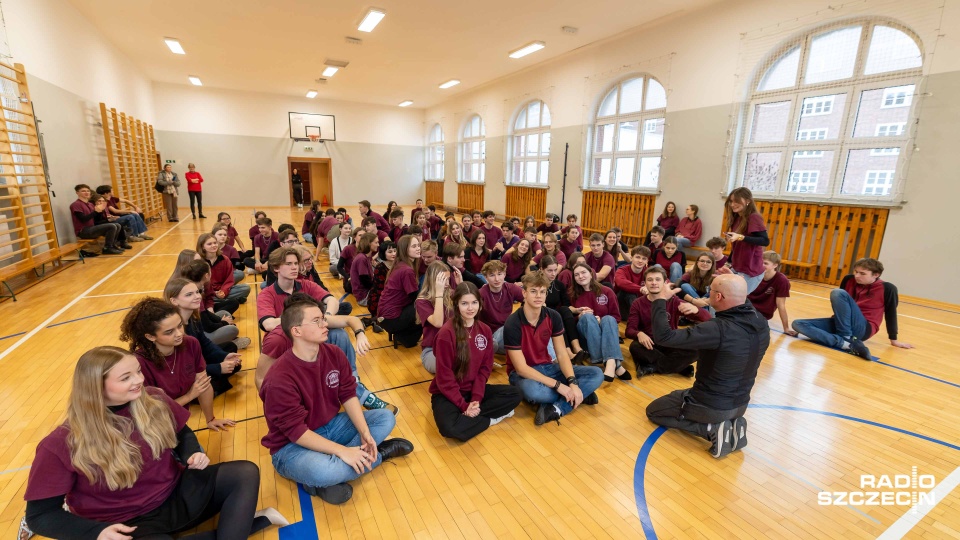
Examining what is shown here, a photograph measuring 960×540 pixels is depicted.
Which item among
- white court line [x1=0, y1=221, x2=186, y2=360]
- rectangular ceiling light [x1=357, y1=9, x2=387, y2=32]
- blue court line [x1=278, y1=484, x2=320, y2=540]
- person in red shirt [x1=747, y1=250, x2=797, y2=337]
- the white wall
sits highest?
rectangular ceiling light [x1=357, y1=9, x2=387, y2=32]

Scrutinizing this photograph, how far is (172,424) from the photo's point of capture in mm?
1972

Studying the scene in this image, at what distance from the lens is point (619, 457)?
9.25ft

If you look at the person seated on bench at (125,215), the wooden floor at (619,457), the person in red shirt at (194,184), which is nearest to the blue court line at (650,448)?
the wooden floor at (619,457)

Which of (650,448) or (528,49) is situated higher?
(528,49)

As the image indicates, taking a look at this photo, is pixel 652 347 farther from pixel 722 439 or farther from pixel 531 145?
pixel 531 145

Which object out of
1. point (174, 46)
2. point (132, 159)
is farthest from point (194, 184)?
point (174, 46)

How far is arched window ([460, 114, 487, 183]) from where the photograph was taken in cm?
1680

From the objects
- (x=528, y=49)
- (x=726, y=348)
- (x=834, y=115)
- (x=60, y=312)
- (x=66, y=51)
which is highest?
(x=528, y=49)

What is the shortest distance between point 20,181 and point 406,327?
24.1ft

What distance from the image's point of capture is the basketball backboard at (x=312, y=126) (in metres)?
18.6

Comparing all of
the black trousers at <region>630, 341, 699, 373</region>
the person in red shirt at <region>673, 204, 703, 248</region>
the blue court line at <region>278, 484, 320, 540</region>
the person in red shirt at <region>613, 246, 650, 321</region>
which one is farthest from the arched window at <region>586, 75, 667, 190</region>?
the blue court line at <region>278, 484, 320, 540</region>

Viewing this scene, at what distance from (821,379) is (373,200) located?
19574mm

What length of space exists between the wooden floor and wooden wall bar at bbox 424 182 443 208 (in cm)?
1665

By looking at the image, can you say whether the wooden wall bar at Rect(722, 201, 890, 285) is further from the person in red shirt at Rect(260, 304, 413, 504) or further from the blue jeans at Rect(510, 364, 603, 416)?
the person in red shirt at Rect(260, 304, 413, 504)
